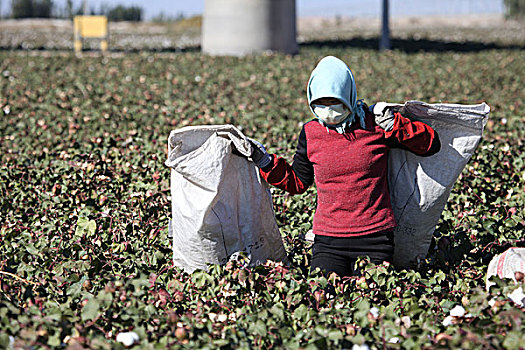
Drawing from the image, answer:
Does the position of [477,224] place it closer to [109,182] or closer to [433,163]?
[433,163]

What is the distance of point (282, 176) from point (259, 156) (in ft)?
0.52

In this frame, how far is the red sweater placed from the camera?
280 cm

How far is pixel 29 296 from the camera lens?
227cm

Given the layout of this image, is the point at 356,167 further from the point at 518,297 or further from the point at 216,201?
the point at 518,297

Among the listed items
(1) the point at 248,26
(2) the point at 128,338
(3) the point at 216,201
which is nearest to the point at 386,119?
(3) the point at 216,201

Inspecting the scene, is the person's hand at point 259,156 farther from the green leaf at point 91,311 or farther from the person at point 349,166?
the green leaf at point 91,311

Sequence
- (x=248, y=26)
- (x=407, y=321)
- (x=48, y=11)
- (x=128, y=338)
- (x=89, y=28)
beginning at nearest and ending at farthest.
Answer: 1. (x=128, y=338)
2. (x=407, y=321)
3. (x=248, y=26)
4. (x=89, y=28)
5. (x=48, y=11)

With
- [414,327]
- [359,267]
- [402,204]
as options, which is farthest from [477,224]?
[414,327]

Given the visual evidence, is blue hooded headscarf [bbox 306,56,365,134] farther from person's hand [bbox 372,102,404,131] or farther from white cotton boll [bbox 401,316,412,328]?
white cotton boll [bbox 401,316,412,328]

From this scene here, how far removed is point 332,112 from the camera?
2.72m

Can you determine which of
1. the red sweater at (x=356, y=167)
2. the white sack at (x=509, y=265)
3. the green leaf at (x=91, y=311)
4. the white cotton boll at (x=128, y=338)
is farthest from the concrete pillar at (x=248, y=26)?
the white cotton boll at (x=128, y=338)

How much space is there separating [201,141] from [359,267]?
907mm

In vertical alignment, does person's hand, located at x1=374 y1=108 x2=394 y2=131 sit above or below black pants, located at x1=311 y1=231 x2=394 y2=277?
above

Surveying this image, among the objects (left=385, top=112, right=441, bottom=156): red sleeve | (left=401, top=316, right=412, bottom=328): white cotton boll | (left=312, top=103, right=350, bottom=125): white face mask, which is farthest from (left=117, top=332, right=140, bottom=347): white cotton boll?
(left=385, top=112, right=441, bottom=156): red sleeve
